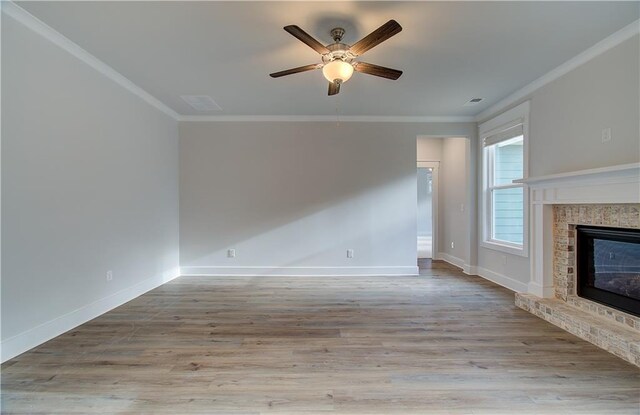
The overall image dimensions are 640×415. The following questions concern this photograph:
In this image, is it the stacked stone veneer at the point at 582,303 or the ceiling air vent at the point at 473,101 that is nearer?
the stacked stone veneer at the point at 582,303

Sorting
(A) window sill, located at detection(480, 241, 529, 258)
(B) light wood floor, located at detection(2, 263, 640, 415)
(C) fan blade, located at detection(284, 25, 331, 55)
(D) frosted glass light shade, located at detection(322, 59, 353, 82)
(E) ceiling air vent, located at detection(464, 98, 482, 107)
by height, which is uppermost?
(E) ceiling air vent, located at detection(464, 98, 482, 107)

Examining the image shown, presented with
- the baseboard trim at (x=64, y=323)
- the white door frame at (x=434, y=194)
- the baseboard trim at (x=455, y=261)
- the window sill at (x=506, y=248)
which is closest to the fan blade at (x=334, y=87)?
the window sill at (x=506, y=248)

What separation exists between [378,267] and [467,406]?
330 cm

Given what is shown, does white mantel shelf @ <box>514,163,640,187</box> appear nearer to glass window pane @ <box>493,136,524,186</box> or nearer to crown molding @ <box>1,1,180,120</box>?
glass window pane @ <box>493,136,524,186</box>

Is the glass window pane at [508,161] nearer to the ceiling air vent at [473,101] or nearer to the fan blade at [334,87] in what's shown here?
the ceiling air vent at [473,101]

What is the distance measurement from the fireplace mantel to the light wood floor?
20.0 inches

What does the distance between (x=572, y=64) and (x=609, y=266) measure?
6.73ft

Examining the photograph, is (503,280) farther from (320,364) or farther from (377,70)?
(377,70)

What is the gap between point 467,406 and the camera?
1.75 m

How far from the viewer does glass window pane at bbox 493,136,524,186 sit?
164 inches

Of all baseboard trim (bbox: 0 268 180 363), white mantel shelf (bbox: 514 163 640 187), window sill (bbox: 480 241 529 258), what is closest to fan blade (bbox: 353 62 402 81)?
white mantel shelf (bbox: 514 163 640 187)

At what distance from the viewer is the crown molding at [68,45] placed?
2.29 meters

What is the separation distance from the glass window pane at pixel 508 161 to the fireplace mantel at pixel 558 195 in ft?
2.91

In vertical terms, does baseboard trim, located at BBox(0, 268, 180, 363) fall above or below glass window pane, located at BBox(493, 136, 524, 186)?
below
